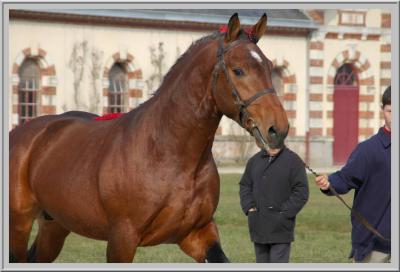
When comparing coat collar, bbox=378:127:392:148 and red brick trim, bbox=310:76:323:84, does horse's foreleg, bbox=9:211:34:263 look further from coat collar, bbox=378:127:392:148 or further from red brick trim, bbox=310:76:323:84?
red brick trim, bbox=310:76:323:84

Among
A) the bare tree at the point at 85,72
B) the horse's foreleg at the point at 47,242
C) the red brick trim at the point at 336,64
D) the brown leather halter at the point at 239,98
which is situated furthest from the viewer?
the red brick trim at the point at 336,64

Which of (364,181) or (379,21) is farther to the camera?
(379,21)

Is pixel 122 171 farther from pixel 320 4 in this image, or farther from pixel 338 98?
pixel 338 98

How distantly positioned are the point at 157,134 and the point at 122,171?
38 centimetres

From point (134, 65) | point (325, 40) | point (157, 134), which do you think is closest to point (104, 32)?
point (134, 65)

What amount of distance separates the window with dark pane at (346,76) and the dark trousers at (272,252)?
27210 millimetres

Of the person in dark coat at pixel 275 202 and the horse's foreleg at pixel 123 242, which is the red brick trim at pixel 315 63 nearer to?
the person in dark coat at pixel 275 202

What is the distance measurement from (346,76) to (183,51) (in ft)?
24.8

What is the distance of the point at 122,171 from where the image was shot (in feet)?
23.2

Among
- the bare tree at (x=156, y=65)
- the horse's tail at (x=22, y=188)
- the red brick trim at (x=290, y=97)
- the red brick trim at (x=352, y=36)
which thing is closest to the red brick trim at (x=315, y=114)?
the red brick trim at (x=290, y=97)

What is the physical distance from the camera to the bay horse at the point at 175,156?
6684mm

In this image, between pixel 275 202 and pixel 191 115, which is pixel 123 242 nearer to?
pixel 191 115

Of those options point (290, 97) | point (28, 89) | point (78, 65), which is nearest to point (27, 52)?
point (28, 89)

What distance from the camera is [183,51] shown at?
31.0 meters
